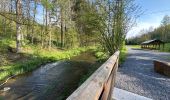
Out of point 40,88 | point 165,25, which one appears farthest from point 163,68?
point 165,25

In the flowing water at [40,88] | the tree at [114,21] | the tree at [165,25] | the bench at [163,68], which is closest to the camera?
the flowing water at [40,88]

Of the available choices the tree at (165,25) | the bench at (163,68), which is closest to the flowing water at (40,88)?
the bench at (163,68)

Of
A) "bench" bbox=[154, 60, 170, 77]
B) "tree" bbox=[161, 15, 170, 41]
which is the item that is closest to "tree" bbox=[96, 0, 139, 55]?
"bench" bbox=[154, 60, 170, 77]

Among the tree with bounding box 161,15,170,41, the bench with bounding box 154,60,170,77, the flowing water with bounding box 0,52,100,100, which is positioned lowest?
the flowing water with bounding box 0,52,100,100

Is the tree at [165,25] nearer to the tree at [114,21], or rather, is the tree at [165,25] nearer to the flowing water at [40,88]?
the tree at [114,21]

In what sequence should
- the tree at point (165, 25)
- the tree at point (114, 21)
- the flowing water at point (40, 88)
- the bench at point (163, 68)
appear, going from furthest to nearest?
the tree at point (165, 25) → the tree at point (114, 21) → the bench at point (163, 68) → the flowing water at point (40, 88)

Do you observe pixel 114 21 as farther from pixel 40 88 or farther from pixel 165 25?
pixel 165 25

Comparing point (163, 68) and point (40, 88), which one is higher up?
point (163, 68)

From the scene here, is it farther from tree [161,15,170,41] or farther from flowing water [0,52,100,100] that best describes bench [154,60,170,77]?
tree [161,15,170,41]

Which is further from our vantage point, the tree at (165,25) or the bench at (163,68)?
the tree at (165,25)

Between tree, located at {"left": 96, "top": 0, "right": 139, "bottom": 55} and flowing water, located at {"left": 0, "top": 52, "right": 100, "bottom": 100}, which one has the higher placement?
tree, located at {"left": 96, "top": 0, "right": 139, "bottom": 55}

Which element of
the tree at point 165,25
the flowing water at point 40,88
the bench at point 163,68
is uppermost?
the tree at point 165,25

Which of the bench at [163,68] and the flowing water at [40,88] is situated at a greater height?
the bench at [163,68]

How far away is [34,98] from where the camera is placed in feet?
28.8
